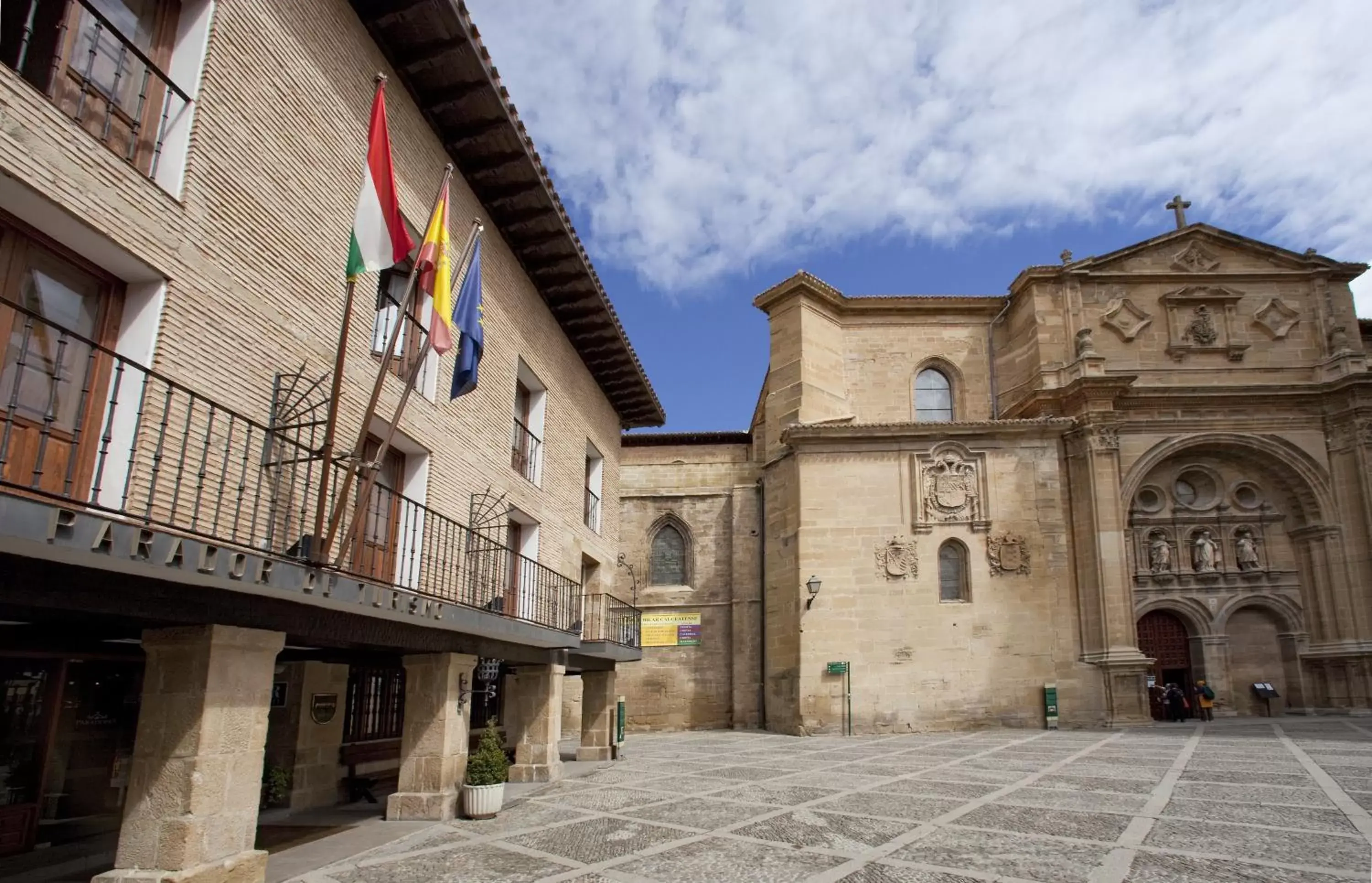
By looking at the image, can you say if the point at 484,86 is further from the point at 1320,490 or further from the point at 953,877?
the point at 1320,490

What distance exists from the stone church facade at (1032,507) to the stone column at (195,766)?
15.5m

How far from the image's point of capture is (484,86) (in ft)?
30.2

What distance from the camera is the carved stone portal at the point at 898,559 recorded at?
66.2 feet

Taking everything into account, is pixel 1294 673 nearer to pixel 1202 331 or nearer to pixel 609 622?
pixel 1202 331

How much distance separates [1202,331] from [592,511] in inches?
709

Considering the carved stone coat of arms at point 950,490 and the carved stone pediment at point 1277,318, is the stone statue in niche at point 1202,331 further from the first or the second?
the carved stone coat of arms at point 950,490

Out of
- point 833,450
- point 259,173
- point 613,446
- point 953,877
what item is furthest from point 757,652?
point 259,173

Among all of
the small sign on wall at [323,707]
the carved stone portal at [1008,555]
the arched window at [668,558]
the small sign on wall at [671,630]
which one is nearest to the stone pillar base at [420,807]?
the small sign on wall at [323,707]

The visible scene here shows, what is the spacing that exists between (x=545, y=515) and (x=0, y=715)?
6.93 metres

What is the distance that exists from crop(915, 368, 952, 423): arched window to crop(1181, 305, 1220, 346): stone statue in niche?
6359mm

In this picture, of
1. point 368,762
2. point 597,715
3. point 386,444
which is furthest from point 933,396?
point 386,444

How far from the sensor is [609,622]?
16547 millimetres

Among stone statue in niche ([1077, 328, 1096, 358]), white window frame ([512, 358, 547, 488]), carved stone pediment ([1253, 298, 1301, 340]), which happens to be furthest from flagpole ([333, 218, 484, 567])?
carved stone pediment ([1253, 298, 1301, 340])

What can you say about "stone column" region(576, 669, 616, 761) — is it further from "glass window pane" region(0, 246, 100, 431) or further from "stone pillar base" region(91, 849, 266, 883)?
"glass window pane" region(0, 246, 100, 431)
